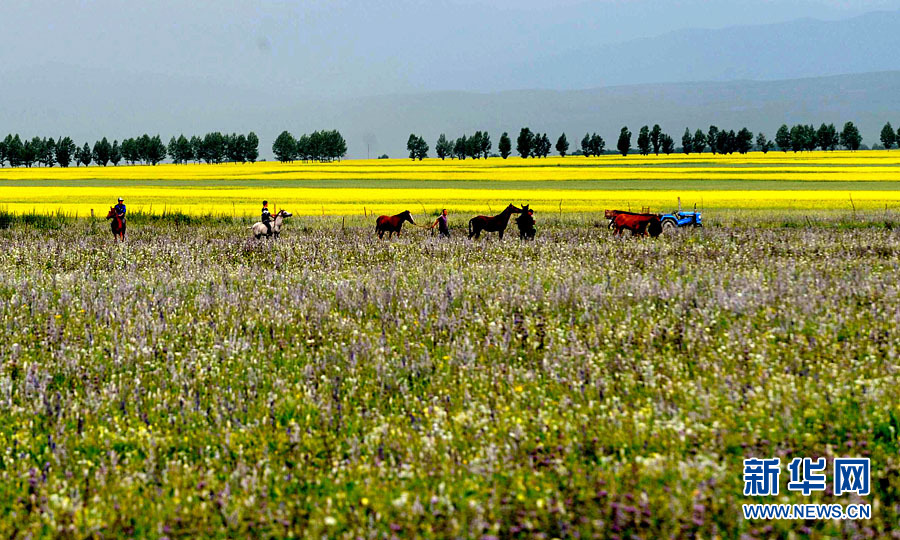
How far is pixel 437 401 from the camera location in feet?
19.7

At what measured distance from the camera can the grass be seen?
13.7 ft

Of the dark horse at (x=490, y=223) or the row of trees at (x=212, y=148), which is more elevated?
the row of trees at (x=212, y=148)

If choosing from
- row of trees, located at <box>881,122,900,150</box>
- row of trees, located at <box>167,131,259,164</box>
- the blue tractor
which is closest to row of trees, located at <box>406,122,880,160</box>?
row of trees, located at <box>881,122,900,150</box>

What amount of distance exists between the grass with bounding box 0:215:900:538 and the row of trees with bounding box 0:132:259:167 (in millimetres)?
184768

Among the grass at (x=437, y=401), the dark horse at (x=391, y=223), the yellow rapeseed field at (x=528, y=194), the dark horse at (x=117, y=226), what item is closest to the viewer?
the grass at (x=437, y=401)

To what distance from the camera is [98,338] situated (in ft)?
27.2

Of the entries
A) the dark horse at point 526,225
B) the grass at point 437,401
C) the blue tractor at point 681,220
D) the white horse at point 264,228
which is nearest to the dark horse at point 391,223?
the white horse at point 264,228

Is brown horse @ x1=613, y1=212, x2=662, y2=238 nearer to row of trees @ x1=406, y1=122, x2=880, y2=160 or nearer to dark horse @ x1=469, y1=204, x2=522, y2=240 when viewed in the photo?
dark horse @ x1=469, y1=204, x2=522, y2=240

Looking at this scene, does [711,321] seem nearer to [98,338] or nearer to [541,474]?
[541,474]

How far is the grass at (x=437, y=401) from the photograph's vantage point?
419 centimetres

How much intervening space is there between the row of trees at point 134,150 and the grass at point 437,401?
185m

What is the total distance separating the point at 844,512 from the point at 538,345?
382 centimetres

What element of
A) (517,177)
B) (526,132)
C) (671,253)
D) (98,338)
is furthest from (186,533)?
(526,132)

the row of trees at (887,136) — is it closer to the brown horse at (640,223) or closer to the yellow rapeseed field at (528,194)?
the yellow rapeseed field at (528,194)
